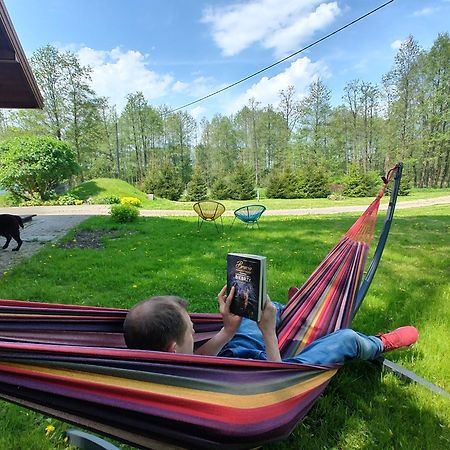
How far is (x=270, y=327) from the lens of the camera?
3.83 ft

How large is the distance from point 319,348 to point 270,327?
37 cm

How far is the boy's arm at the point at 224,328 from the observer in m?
1.16

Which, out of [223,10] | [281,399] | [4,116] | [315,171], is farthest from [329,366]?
[4,116]

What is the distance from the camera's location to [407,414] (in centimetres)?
150

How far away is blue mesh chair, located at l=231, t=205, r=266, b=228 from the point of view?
6.90 metres

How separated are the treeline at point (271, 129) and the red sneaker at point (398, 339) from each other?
53.8ft

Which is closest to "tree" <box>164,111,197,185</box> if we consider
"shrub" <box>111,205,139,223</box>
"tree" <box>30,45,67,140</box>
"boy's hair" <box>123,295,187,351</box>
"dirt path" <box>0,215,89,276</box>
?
"tree" <box>30,45,67,140</box>

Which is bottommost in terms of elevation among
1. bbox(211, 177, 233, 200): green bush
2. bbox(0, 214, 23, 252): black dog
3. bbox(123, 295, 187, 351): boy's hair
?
bbox(211, 177, 233, 200): green bush

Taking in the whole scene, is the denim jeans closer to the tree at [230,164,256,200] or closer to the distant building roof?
the distant building roof

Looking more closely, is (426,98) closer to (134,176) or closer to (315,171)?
(315,171)

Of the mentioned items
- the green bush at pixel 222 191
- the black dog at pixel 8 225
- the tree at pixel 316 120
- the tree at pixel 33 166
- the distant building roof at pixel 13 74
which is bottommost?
the green bush at pixel 222 191

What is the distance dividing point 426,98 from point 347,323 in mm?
24077

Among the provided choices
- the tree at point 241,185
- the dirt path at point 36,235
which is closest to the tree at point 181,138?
the tree at point 241,185

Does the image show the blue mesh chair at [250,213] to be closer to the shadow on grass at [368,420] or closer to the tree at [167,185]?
the shadow on grass at [368,420]
